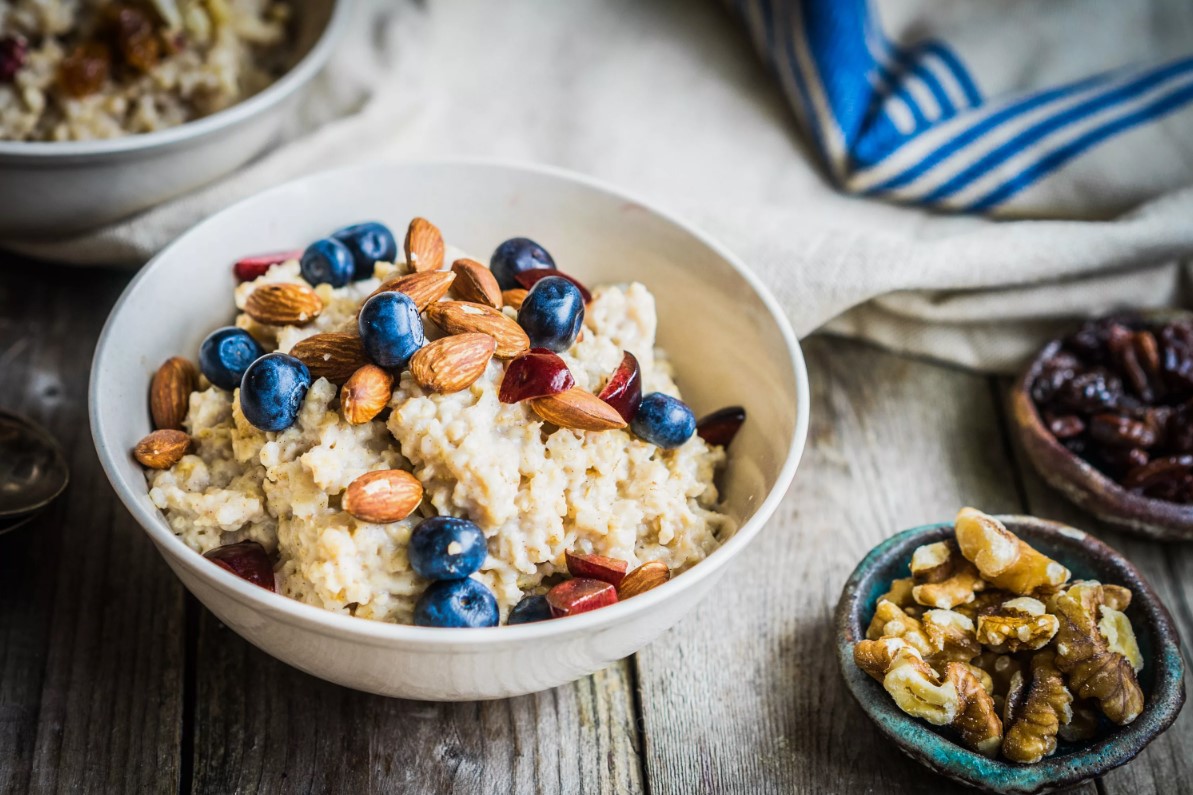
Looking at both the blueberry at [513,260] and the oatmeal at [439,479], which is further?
the blueberry at [513,260]

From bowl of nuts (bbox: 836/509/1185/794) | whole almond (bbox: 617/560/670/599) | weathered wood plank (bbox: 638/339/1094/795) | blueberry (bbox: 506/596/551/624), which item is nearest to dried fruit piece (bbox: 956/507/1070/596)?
bowl of nuts (bbox: 836/509/1185/794)

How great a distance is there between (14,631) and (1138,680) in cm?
158

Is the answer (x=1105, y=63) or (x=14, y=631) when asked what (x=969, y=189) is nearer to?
(x=1105, y=63)

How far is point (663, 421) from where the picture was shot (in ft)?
4.62

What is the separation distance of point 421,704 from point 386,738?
0.07 meters

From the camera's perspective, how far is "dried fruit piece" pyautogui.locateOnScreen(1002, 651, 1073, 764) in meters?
1.31

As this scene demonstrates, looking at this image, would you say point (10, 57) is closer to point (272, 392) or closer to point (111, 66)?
point (111, 66)

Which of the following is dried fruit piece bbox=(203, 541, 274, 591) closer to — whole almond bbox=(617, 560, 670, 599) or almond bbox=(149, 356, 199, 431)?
almond bbox=(149, 356, 199, 431)

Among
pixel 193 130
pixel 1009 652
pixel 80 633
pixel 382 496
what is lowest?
pixel 80 633

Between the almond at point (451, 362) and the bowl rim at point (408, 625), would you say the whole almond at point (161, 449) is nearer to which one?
the bowl rim at point (408, 625)

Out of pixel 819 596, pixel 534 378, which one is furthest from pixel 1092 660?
pixel 534 378

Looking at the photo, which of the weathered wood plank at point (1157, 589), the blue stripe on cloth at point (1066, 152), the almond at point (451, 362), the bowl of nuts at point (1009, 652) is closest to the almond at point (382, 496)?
the almond at point (451, 362)

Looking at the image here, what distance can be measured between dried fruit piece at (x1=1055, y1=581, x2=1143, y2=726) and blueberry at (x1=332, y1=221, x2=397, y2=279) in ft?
3.66

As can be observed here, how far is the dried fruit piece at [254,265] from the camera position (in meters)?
1.58
